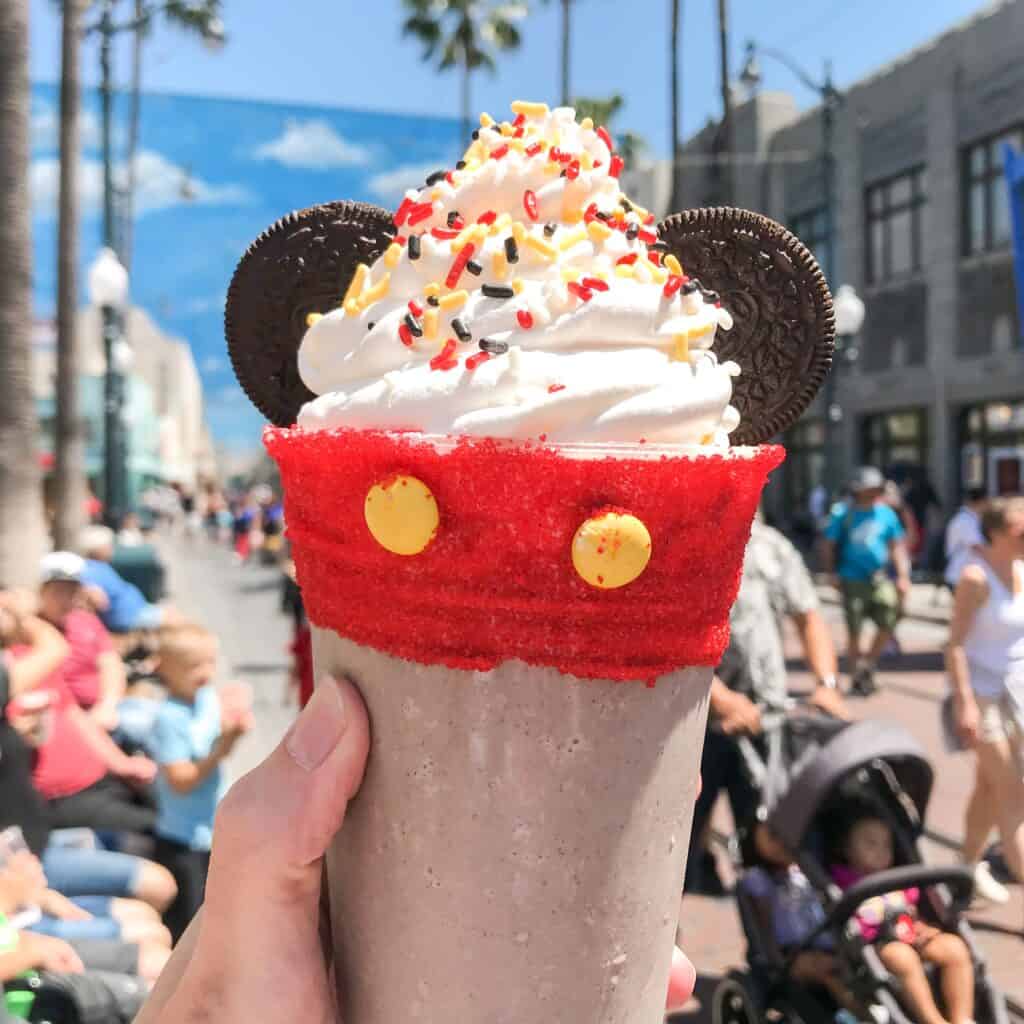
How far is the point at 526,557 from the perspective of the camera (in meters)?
1.08

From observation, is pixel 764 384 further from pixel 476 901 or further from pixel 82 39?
pixel 82 39

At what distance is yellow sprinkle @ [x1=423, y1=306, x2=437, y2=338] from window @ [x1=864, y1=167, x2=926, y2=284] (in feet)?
62.2

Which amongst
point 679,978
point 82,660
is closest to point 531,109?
point 679,978

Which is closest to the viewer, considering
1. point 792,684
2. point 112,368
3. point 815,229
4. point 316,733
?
point 316,733

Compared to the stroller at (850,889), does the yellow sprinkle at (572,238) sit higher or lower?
higher

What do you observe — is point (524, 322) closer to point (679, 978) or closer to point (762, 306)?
point (762, 306)

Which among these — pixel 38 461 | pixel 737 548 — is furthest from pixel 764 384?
pixel 38 461

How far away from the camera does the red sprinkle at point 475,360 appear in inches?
45.4

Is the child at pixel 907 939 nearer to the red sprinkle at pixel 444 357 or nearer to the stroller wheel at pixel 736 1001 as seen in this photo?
the stroller wheel at pixel 736 1001

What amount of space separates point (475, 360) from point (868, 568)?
27.4 feet

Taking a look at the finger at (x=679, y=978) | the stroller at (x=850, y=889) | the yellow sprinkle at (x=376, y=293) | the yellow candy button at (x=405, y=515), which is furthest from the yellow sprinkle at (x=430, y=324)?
the stroller at (x=850, y=889)

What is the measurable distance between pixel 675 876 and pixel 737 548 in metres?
0.41

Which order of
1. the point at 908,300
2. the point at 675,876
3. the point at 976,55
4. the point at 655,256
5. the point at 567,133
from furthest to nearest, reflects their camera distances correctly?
the point at 908,300 < the point at 976,55 < the point at 567,133 < the point at 655,256 < the point at 675,876

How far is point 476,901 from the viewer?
113 centimetres
